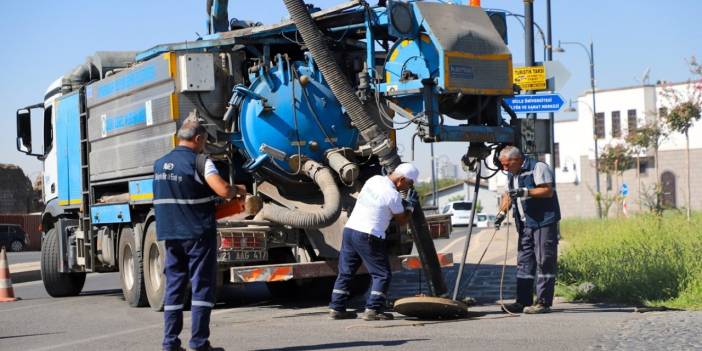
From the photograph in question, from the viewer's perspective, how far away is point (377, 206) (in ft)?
31.3

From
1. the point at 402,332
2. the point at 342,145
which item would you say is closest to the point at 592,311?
the point at 402,332

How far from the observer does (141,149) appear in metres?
12.2

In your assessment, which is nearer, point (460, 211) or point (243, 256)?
point (243, 256)

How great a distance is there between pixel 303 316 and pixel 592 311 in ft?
9.46

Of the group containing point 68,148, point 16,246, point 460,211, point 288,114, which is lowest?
point 16,246

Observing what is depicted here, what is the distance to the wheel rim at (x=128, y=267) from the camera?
1268 centimetres

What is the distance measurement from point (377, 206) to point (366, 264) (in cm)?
56

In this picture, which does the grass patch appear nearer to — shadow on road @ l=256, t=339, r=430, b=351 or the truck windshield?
shadow on road @ l=256, t=339, r=430, b=351

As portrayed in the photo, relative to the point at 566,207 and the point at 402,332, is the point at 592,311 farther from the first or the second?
the point at 566,207

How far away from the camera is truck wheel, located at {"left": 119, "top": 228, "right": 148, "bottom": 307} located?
12.1 meters

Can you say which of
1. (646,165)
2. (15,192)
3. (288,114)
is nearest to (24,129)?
(288,114)

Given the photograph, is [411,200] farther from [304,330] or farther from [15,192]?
[15,192]

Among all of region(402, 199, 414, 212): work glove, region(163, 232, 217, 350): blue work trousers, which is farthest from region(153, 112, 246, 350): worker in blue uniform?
region(402, 199, 414, 212): work glove

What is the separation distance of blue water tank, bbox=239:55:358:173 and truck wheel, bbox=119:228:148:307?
2145 mm
